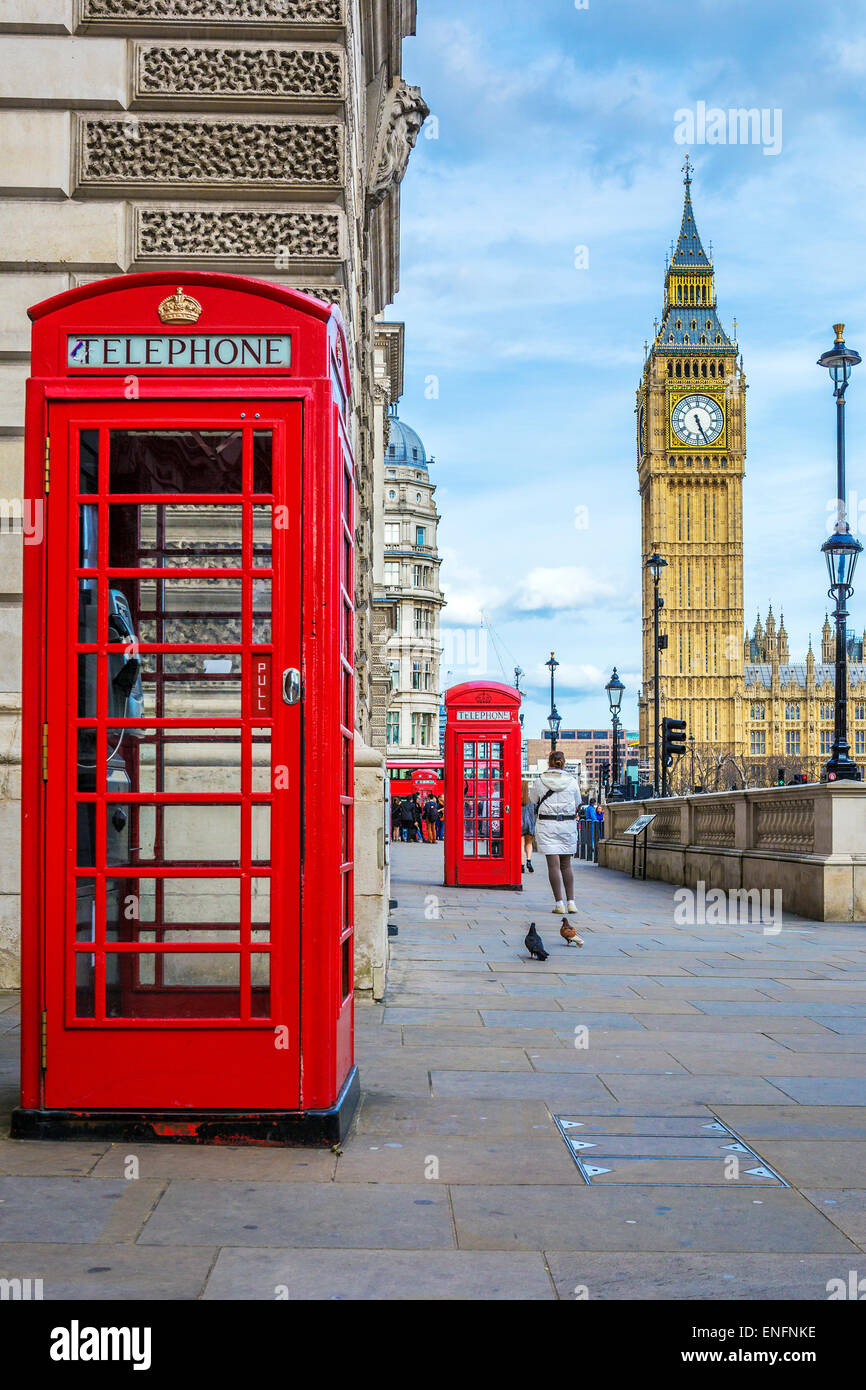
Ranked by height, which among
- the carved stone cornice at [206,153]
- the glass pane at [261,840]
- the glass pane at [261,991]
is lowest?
the glass pane at [261,991]

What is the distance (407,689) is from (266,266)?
82.2 metres

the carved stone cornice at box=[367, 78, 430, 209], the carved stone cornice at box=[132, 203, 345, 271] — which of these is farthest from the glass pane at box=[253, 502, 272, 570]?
the carved stone cornice at box=[367, 78, 430, 209]

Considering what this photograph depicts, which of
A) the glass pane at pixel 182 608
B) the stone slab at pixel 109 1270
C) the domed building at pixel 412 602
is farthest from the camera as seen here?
the domed building at pixel 412 602

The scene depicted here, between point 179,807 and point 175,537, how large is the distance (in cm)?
101

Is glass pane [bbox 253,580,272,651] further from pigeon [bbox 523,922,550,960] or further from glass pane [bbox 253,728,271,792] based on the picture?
pigeon [bbox 523,922,550,960]

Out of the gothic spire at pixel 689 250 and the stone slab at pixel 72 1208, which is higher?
the gothic spire at pixel 689 250

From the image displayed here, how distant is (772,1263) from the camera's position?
3.63m

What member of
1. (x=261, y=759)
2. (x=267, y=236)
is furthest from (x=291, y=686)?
(x=267, y=236)

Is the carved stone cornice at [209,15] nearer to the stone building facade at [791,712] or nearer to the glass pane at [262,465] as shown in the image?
the glass pane at [262,465]

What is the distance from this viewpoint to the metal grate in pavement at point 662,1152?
14.8ft

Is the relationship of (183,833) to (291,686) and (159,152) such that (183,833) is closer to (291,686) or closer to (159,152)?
Answer: (291,686)

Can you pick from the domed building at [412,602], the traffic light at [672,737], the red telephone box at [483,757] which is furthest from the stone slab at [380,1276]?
the domed building at [412,602]

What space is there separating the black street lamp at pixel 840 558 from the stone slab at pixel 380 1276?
45.0 ft
